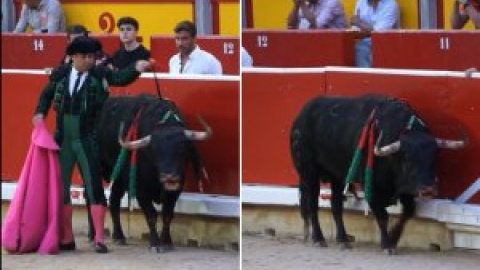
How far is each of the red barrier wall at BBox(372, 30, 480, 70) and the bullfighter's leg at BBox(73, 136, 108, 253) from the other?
4.30ft

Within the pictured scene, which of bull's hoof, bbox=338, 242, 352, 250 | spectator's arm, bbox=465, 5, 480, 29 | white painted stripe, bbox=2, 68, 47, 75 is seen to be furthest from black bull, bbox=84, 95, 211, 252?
spectator's arm, bbox=465, 5, 480, 29

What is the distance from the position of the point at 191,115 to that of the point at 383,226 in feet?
3.11

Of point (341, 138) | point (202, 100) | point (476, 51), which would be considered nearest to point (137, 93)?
point (202, 100)

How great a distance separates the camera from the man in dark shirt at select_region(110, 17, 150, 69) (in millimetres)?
7160

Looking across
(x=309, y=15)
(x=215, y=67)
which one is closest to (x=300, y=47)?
(x=309, y=15)

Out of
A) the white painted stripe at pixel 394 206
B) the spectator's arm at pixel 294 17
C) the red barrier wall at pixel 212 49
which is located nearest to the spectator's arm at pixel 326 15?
the spectator's arm at pixel 294 17

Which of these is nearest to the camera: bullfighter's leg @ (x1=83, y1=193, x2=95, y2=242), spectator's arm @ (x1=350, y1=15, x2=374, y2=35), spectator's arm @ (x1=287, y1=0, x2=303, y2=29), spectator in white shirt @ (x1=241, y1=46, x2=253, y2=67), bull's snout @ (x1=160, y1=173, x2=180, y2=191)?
spectator's arm @ (x1=287, y1=0, x2=303, y2=29)

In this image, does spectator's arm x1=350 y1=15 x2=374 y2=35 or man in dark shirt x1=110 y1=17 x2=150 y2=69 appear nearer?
spectator's arm x1=350 y1=15 x2=374 y2=35

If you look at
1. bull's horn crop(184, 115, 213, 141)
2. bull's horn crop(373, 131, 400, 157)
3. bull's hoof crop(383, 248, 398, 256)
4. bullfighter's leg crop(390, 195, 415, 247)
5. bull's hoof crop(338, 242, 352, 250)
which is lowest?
bull's hoof crop(383, 248, 398, 256)

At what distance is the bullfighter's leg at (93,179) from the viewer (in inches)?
288

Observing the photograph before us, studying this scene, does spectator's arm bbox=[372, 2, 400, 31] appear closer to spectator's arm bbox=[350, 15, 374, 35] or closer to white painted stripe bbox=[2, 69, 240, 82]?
spectator's arm bbox=[350, 15, 374, 35]

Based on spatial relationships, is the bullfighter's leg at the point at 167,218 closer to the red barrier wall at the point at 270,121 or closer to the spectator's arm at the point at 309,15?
the red barrier wall at the point at 270,121

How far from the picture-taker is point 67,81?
7.31 meters

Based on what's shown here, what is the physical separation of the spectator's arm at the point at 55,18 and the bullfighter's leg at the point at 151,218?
0.81 meters
